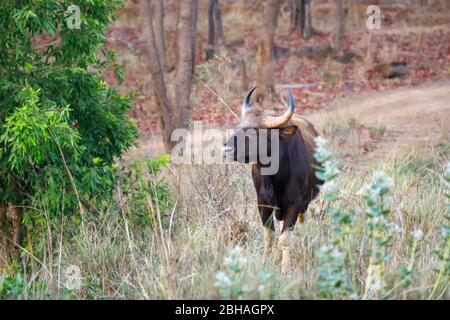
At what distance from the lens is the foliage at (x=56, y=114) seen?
7715mm

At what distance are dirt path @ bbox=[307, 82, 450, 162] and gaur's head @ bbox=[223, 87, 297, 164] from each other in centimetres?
675

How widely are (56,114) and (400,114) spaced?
34.4ft

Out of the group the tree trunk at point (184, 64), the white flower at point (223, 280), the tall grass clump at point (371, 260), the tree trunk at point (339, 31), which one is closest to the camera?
the white flower at point (223, 280)

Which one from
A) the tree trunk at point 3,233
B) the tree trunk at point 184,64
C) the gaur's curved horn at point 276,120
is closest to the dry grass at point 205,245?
the tree trunk at point 3,233

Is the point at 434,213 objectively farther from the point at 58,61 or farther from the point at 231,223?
the point at 58,61

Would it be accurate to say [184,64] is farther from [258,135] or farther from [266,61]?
[258,135]

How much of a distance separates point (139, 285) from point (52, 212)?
2319mm

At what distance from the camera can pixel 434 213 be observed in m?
7.90

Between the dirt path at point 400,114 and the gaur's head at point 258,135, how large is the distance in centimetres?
675

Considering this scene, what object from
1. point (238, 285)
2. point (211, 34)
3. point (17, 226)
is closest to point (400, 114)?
point (17, 226)

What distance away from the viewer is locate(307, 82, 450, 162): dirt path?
14.7 metres

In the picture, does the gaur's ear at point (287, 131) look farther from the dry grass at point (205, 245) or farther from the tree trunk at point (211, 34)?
the tree trunk at point (211, 34)

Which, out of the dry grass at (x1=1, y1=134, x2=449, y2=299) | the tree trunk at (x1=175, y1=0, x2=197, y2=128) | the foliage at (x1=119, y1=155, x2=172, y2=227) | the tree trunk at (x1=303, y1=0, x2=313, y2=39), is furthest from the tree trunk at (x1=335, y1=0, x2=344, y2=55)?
the foliage at (x1=119, y1=155, x2=172, y2=227)

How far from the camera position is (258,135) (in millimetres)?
7156
